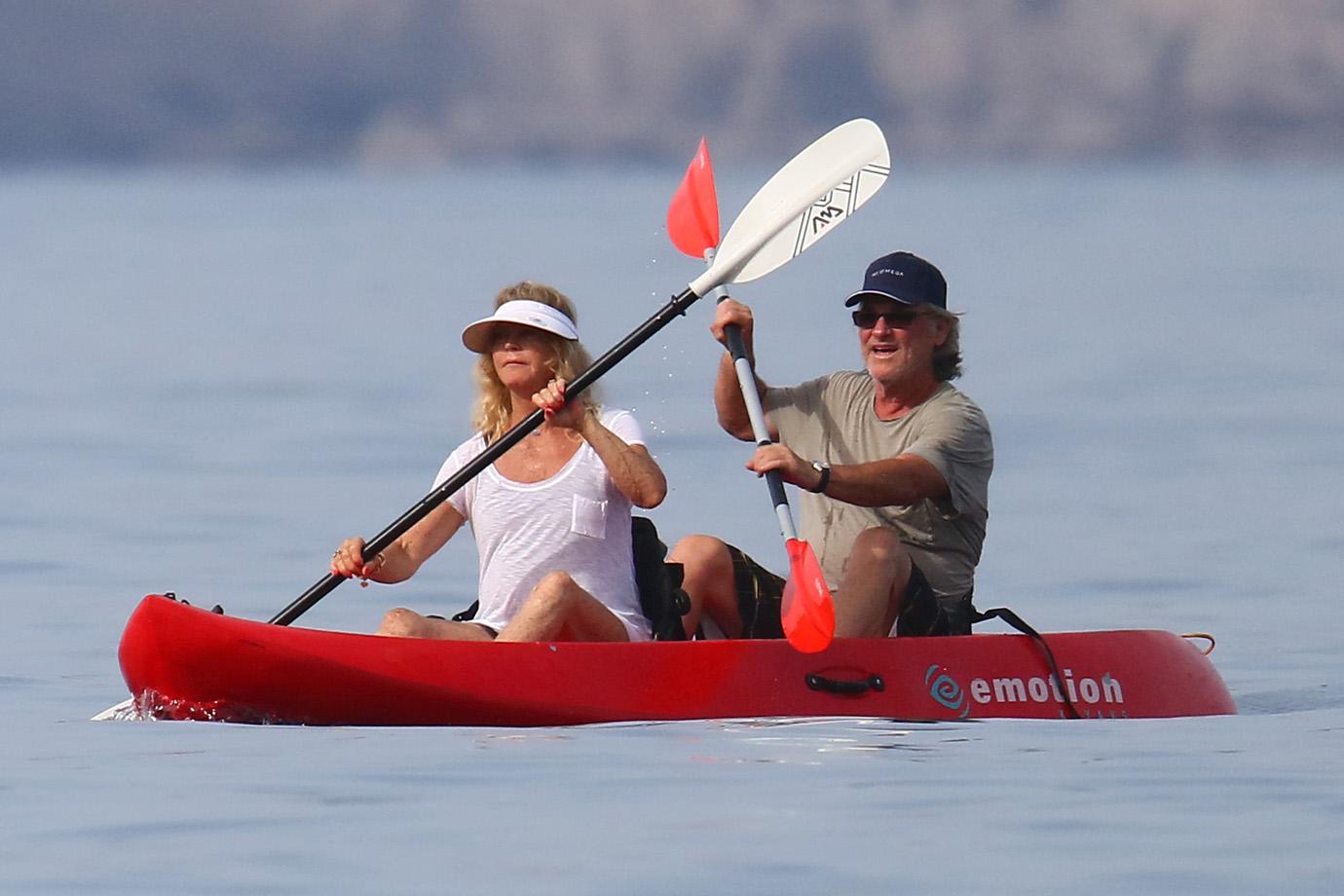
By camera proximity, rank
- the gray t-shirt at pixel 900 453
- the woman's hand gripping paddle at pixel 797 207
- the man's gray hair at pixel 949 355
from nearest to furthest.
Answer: the gray t-shirt at pixel 900 453
the man's gray hair at pixel 949 355
the woman's hand gripping paddle at pixel 797 207

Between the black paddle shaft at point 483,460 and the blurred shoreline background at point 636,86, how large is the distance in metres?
84.5

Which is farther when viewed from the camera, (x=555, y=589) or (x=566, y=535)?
(x=566, y=535)

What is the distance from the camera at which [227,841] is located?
732 cm

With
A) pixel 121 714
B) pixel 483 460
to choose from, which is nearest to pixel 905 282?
pixel 483 460

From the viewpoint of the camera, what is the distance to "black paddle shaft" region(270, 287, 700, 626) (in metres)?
8.89

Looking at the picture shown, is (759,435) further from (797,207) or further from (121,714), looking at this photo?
(121,714)

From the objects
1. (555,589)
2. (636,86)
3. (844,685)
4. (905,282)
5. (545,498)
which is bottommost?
(844,685)

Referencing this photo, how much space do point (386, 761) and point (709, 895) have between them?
5.64 ft

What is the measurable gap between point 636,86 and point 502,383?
89.9 meters

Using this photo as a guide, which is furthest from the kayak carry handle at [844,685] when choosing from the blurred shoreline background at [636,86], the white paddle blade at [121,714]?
the blurred shoreline background at [636,86]

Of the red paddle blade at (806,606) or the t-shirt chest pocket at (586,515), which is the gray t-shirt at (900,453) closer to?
the red paddle blade at (806,606)

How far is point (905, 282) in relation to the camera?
365 inches

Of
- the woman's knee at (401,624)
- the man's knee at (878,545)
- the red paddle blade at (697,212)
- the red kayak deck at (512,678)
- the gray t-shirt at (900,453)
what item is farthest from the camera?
the red paddle blade at (697,212)

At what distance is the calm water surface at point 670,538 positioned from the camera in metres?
7.23
